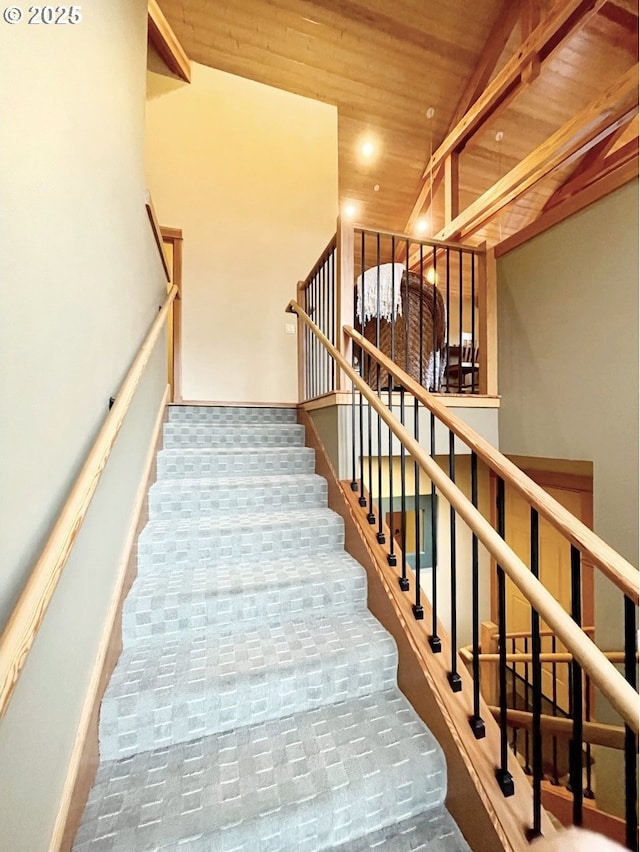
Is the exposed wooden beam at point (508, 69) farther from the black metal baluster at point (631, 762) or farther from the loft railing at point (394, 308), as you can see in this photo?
the black metal baluster at point (631, 762)

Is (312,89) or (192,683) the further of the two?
(312,89)

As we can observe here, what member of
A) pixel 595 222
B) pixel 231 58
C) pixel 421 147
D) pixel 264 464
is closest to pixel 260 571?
pixel 264 464

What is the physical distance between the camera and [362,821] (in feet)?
3.54

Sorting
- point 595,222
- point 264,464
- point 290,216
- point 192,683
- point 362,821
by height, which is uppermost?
point 290,216

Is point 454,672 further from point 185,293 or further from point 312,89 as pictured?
point 312,89

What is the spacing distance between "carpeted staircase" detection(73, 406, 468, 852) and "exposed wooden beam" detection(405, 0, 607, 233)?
4263 millimetres

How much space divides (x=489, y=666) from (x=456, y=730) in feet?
11.0

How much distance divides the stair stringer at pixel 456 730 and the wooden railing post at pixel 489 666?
293cm

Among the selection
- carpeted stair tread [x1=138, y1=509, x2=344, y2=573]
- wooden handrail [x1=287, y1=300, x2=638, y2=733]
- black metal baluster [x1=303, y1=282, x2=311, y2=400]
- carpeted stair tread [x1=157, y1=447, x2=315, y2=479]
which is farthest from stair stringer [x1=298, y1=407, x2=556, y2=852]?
black metal baluster [x1=303, y1=282, x2=311, y2=400]

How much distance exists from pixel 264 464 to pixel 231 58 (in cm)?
433

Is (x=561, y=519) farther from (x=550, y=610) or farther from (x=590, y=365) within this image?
(x=590, y=365)

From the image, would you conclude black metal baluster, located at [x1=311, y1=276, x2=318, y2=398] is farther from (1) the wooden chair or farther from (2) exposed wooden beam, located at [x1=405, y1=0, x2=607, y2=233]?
(2) exposed wooden beam, located at [x1=405, y1=0, x2=607, y2=233]

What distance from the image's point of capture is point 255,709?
131cm

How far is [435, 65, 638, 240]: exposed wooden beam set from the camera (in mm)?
2385
